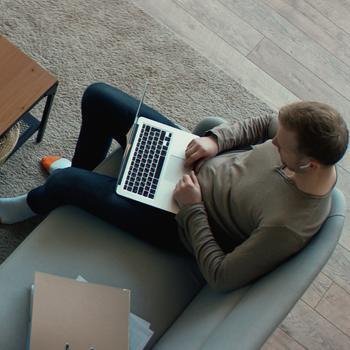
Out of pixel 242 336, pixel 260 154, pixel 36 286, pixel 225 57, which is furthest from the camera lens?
pixel 225 57

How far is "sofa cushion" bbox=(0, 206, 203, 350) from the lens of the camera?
148 centimetres

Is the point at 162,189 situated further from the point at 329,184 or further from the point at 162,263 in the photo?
the point at 329,184

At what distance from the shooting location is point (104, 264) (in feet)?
5.02

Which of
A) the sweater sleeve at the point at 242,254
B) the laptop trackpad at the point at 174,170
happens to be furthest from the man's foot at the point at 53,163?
the sweater sleeve at the point at 242,254

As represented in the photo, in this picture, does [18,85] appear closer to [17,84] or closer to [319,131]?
[17,84]

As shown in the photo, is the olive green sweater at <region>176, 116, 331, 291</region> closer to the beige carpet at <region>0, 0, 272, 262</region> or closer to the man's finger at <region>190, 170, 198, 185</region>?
the man's finger at <region>190, 170, 198, 185</region>

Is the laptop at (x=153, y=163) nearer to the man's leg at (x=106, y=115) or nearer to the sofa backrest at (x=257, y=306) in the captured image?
the man's leg at (x=106, y=115)

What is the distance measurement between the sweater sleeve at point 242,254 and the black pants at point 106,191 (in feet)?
0.47

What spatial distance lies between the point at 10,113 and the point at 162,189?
1.53 feet

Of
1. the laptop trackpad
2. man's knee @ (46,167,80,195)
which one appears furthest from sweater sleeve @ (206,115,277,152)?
man's knee @ (46,167,80,195)

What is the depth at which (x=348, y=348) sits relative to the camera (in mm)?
2029

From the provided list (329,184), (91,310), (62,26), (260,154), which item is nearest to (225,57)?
(62,26)

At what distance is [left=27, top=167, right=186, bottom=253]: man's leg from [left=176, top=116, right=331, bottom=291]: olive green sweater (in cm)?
5

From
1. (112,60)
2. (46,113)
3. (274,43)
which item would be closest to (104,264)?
(46,113)
